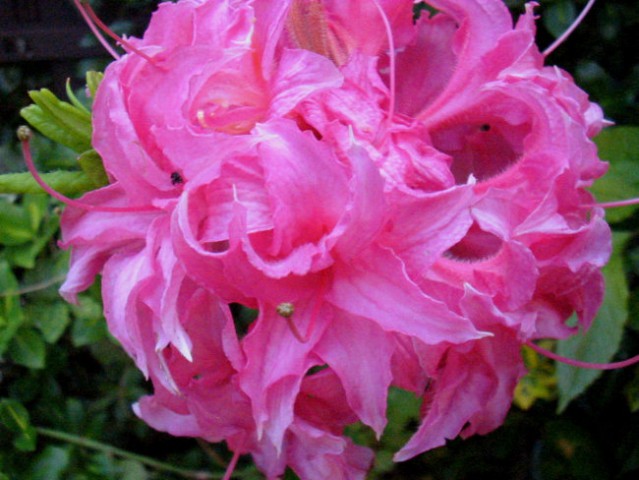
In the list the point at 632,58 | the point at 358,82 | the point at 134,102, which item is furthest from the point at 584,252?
the point at 632,58

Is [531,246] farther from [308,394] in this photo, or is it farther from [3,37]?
[3,37]

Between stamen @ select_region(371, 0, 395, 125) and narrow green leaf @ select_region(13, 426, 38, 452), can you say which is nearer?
stamen @ select_region(371, 0, 395, 125)

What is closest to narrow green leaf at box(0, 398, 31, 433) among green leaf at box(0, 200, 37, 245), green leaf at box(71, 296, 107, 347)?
green leaf at box(71, 296, 107, 347)

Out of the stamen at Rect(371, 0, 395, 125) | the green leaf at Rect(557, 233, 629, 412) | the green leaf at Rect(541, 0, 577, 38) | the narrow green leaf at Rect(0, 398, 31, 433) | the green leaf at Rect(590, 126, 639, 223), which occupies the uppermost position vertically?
the stamen at Rect(371, 0, 395, 125)

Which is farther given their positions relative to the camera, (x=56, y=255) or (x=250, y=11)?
(x=56, y=255)

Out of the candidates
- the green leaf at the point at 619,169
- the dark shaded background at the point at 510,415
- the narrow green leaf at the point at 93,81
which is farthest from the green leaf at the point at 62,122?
the green leaf at the point at 619,169

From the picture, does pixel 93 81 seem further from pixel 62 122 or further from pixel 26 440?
pixel 26 440

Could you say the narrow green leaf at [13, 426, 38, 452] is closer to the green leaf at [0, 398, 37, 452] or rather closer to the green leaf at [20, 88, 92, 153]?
the green leaf at [0, 398, 37, 452]
